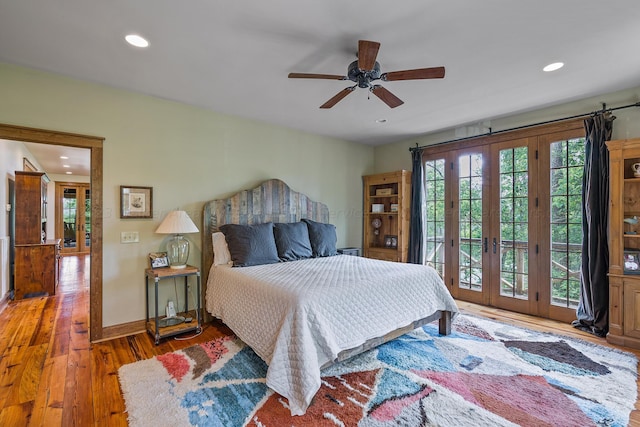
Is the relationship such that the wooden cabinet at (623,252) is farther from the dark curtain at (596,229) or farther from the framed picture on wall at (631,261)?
the dark curtain at (596,229)

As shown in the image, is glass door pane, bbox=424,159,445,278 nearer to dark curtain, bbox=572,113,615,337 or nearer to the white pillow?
dark curtain, bbox=572,113,615,337

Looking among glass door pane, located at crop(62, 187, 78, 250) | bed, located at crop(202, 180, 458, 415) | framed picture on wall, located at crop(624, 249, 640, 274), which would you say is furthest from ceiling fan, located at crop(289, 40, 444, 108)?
glass door pane, located at crop(62, 187, 78, 250)

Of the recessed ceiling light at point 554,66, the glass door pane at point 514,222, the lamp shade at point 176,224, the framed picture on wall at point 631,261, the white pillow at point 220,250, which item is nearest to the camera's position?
the recessed ceiling light at point 554,66

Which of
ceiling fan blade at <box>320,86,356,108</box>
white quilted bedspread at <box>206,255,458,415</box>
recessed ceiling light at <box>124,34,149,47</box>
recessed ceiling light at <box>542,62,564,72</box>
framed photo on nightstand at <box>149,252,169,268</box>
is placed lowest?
white quilted bedspread at <box>206,255,458,415</box>

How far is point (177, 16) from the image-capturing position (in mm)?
1944

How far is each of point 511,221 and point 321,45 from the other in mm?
3355

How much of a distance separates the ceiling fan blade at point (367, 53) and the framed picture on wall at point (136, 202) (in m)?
2.62

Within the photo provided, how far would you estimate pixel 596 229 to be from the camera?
317 cm

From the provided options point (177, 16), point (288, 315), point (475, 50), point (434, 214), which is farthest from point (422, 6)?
point (434, 214)

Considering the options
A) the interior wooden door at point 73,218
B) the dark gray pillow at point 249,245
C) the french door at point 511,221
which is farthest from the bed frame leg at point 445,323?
the interior wooden door at point 73,218

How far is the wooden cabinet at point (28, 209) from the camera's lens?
4656 millimetres

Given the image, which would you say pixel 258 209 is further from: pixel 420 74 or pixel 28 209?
pixel 28 209

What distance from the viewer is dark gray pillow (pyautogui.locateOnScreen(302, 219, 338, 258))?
4027 mm

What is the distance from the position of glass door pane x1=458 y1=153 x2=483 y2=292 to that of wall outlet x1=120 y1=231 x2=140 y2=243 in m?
4.29
